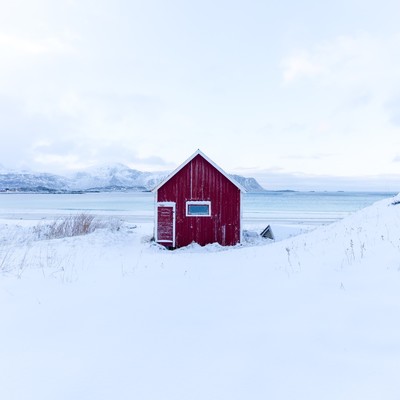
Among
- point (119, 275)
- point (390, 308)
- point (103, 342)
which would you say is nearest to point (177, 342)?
point (103, 342)

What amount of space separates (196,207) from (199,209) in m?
0.22

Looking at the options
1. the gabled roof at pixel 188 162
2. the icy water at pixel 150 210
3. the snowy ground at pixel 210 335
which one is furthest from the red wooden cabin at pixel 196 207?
the icy water at pixel 150 210

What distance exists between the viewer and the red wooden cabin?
18766mm

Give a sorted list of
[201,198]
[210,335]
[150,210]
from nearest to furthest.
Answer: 1. [210,335]
2. [201,198]
3. [150,210]

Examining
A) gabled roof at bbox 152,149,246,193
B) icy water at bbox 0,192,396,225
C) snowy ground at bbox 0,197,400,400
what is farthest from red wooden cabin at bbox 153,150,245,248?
icy water at bbox 0,192,396,225

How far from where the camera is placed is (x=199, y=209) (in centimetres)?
1886

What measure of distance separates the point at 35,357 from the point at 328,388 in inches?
108

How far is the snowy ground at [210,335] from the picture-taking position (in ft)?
8.30

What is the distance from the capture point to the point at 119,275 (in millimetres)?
7473

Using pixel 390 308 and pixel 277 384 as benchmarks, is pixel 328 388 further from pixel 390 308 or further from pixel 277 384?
pixel 390 308

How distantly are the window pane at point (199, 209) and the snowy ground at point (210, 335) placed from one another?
12115mm

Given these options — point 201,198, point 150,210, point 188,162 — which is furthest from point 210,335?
point 150,210

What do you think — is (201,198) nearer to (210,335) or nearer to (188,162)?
(188,162)

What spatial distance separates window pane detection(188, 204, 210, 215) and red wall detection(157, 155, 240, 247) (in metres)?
0.30
